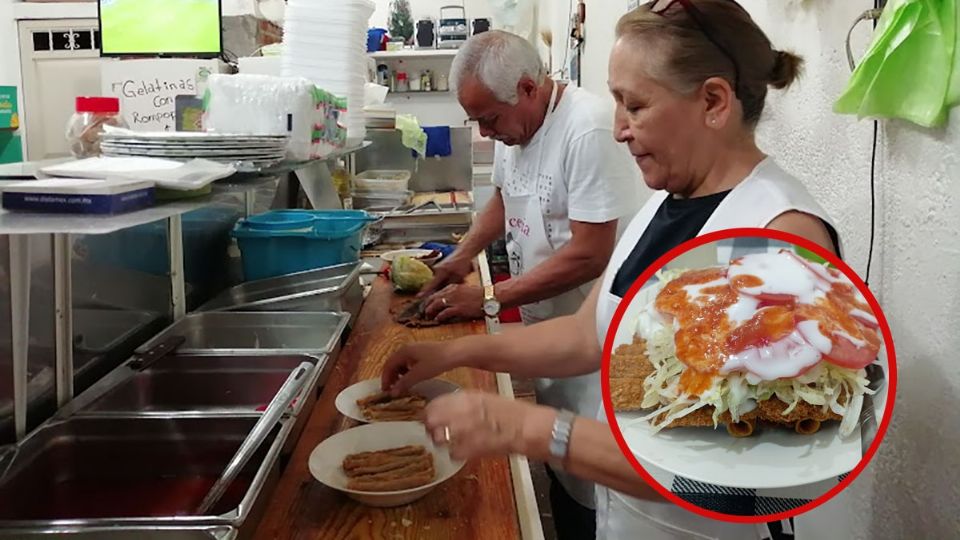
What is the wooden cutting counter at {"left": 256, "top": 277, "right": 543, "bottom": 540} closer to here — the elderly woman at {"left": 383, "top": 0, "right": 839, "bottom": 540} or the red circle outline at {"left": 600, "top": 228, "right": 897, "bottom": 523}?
the elderly woman at {"left": 383, "top": 0, "right": 839, "bottom": 540}

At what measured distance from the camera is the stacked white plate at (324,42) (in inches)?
111

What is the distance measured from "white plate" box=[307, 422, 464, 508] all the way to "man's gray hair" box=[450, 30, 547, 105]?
41.7 inches

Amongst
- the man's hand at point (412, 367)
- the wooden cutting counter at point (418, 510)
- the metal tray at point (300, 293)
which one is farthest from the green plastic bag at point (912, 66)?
the metal tray at point (300, 293)

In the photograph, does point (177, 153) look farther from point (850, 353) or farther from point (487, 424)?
point (850, 353)

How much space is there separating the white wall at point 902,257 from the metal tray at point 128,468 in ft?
3.01

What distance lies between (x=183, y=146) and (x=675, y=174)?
897 mm

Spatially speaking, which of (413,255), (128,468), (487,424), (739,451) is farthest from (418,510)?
(413,255)

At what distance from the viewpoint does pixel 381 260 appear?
3.02m

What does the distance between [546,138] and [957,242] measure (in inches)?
53.4

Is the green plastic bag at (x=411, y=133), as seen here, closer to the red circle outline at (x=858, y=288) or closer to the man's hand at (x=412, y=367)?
the man's hand at (x=412, y=367)

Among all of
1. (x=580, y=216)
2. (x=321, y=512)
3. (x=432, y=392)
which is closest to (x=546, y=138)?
(x=580, y=216)

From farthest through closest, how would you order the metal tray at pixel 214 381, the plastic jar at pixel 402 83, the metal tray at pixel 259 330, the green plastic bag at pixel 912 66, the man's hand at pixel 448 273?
the plastic jar at pixel 402 83 < the man's hand at pixel 448 273 < the metal tray at pixel 259 330 < the metal tray at pixel 214 381 < the green plastic bag at pixel 912 66

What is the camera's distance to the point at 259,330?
2004 millimetres

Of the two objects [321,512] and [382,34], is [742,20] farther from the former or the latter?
[382,34]
